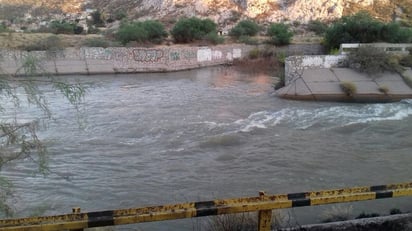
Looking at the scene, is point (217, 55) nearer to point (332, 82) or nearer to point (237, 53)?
point (237, 53)

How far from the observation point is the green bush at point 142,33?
50312 millimetres

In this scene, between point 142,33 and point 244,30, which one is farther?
point 244,30

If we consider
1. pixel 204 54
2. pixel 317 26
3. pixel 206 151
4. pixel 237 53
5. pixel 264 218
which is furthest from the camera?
pixel 317 26

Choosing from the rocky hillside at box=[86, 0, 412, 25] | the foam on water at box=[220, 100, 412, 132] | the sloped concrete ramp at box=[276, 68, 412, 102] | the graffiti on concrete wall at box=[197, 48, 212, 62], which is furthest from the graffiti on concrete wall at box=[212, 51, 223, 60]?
the rocky hillside at box=[86, 0, 412, 25]

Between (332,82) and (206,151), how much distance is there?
44.9 feet

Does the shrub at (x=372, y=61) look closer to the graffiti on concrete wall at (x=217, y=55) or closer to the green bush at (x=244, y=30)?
the graffiti on concrete wall at (x=217, y=55)

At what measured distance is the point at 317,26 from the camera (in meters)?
77.1

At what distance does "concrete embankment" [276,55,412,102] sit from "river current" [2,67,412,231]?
116 centimetres

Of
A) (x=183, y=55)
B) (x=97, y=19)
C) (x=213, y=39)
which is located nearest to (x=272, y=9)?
(x=97, y=19)

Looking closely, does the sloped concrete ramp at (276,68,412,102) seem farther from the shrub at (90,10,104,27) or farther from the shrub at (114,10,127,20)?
the shrub at (114,10,127,20)

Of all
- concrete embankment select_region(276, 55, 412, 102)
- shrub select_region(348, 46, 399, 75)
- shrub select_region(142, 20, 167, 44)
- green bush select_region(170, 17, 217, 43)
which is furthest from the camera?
green bush select_region(170, 17, 217, 43)

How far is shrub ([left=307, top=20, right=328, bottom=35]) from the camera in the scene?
73.3m

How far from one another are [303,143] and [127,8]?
3377 inches

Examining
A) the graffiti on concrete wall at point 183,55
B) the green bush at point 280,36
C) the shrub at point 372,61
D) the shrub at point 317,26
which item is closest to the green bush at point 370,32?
the shrub at point 372,61
